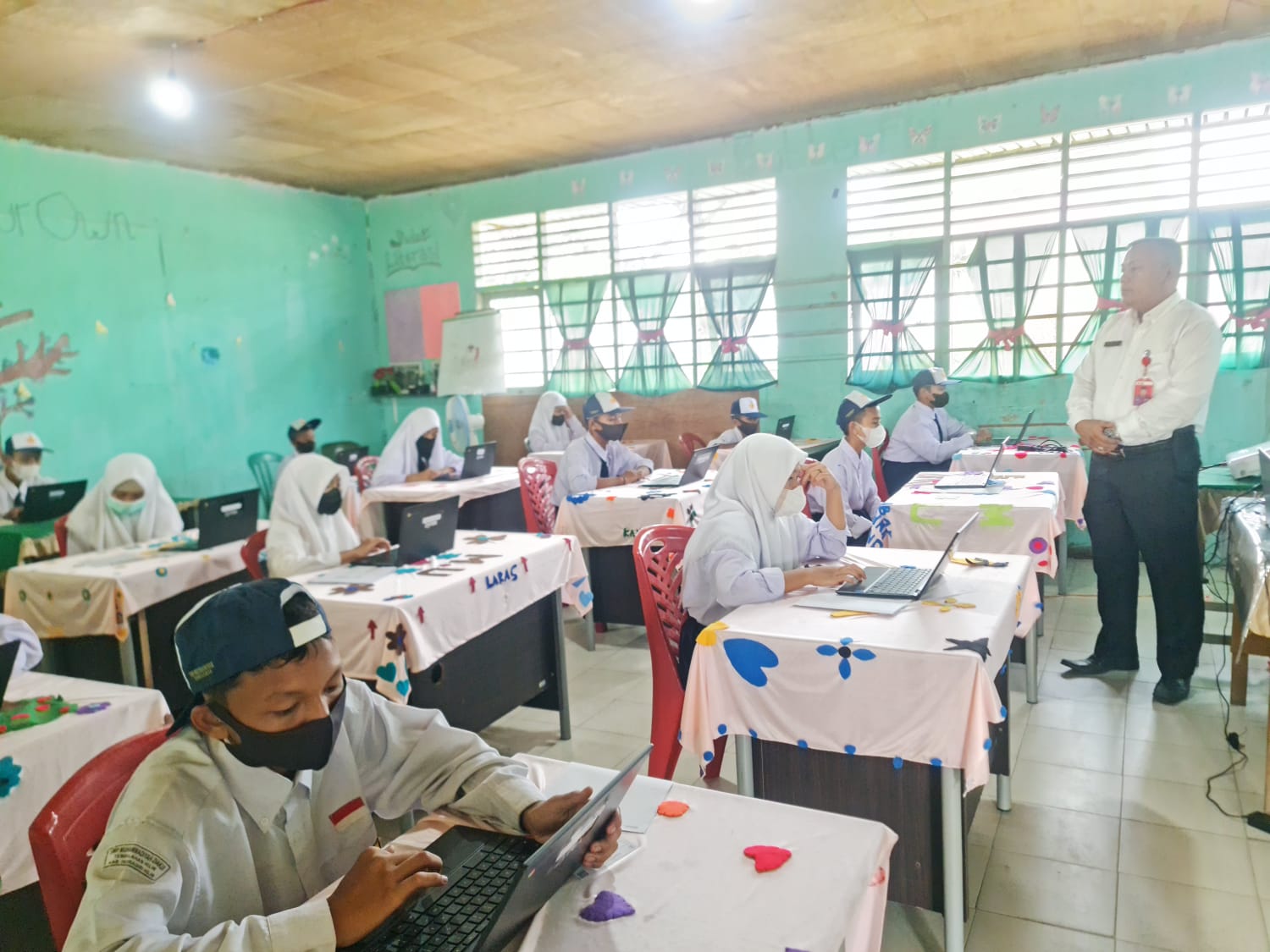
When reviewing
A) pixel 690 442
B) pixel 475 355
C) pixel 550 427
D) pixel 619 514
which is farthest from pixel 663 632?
pixel 475 355

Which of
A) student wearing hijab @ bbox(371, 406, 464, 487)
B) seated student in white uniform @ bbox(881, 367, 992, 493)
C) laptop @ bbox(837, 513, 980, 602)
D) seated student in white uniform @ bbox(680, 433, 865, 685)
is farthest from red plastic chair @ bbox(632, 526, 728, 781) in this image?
seated student in white uniform @ bbox(881, 367, 992, 493)

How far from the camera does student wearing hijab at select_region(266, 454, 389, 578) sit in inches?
125

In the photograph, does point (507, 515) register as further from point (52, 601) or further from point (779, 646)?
point (779, 646)

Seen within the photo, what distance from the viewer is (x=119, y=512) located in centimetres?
421

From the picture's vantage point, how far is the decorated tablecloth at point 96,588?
3291 mm

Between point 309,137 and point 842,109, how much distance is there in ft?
13.2

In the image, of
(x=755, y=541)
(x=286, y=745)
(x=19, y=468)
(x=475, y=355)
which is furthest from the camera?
(x=475, y=355)

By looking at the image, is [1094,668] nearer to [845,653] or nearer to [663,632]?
[663,632]

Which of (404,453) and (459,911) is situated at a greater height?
(404,453)

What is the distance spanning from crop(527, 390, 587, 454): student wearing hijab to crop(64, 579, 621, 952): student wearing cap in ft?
18.9

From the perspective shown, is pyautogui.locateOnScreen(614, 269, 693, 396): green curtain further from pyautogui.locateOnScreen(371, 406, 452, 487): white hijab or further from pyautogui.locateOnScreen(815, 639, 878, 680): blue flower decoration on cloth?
pyautogui.locateOnScreen(815, 639, 878, 680): blue flower decoration on cloth

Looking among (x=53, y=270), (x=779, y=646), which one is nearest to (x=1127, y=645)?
(x=779, y=646)

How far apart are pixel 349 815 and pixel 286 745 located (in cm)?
20

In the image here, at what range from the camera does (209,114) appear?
5.57 meters
